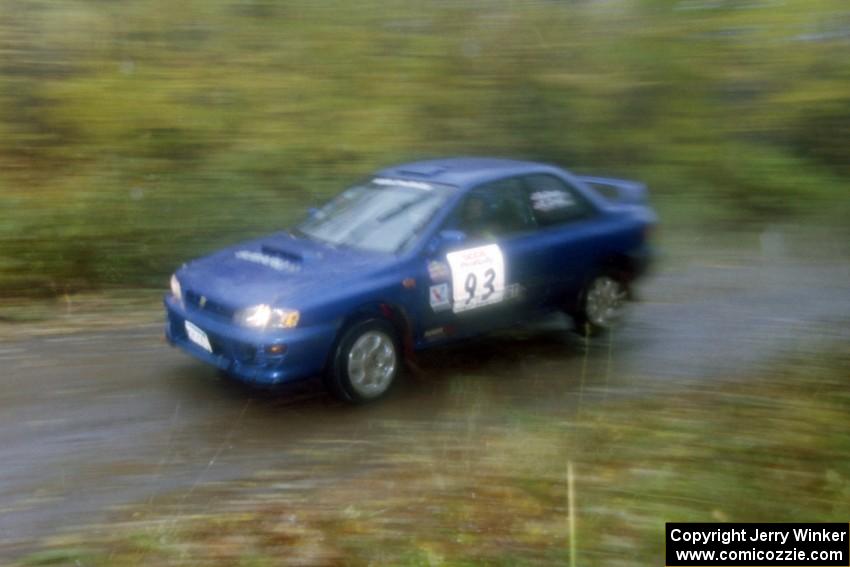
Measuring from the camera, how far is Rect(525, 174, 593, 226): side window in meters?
7.65

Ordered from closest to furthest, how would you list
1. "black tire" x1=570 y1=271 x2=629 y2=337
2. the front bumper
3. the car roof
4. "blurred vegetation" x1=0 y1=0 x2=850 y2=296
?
the front bumper, the car roof, "blurred vegetation" x1=0 y1=0 x2=850 y2=296, "black tire" x1=570 y1=271 x2=629 y2=337

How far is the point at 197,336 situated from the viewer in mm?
6480

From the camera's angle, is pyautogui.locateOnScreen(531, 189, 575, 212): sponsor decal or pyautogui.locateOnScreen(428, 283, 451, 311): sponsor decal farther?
pyautogui.locateOnScreen(531, 189, 575, 212): sponsor decal

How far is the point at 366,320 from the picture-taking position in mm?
6504

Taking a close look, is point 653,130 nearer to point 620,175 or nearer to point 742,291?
point 620,175

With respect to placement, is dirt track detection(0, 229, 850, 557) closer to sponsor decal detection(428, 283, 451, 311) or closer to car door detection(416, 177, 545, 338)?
car door detection(416, 177, 545, 338)

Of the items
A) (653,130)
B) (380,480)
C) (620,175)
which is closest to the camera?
(380,480)

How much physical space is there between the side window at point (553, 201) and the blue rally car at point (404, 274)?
0.04 feet

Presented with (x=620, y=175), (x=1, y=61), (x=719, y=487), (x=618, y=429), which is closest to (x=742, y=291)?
(x=620, y=175)

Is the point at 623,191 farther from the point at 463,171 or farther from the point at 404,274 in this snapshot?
the point at 404,274

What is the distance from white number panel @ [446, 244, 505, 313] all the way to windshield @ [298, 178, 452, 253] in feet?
1.26

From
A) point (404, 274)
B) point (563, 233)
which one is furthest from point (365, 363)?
point (563, 233)

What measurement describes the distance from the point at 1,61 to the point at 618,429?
28.3 ft

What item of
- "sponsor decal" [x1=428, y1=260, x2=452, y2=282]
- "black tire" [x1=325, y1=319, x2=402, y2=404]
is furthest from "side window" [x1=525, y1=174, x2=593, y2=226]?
"black tire" [x1=325, y1=319, x2=402, y2=404]
